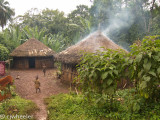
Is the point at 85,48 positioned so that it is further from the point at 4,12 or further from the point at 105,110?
the point at 4,12

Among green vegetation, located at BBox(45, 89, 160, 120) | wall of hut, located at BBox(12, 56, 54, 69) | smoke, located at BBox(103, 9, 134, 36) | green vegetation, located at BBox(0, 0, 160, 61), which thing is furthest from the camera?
smoke, located at BBox(103, 9, 134, 36)

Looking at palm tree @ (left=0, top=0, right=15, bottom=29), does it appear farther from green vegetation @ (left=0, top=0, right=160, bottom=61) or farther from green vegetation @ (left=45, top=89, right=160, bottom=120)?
green vegetation @ (left=45, top=89, right=160, bottom=120)

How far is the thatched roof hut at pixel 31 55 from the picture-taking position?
1517 cm

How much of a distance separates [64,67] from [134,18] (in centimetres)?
1274

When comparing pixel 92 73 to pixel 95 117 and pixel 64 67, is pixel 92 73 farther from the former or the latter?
pixel 64 67

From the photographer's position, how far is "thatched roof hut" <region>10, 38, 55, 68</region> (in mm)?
15166

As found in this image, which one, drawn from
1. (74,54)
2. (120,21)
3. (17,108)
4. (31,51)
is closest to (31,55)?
(31,51)

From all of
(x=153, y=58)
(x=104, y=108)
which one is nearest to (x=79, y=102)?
(x=104, y=108)

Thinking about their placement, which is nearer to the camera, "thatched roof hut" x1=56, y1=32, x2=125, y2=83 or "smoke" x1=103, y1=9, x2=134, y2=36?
"thatched roof hut" x1=56, y1=32, x2=125, y2=83

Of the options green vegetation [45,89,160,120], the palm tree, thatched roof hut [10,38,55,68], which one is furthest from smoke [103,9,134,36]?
the palm tree

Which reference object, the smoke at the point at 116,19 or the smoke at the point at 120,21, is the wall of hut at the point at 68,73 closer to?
the smoke at the point at 116,19

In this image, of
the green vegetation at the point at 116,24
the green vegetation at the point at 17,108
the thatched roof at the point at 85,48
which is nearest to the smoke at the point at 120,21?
the green vegetation at the point at 116,24

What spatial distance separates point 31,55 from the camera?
15.2m

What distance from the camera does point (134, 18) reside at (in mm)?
18547
